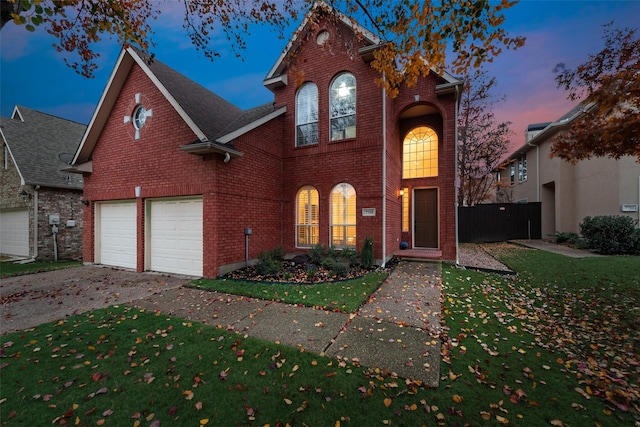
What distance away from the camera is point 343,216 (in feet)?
28.7

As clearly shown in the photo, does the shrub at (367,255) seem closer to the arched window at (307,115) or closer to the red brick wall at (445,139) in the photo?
the red brick wall at (445,139)

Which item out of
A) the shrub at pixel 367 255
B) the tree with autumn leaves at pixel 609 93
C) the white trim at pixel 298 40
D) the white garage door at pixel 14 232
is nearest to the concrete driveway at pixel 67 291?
the shrub at pixel 367 255

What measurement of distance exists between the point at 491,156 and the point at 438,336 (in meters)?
17.7

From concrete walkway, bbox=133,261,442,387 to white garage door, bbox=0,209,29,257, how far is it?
11.5m

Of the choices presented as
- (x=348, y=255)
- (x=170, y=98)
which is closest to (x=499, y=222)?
(x=348, y=255)

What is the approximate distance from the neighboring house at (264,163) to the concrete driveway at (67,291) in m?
0.81

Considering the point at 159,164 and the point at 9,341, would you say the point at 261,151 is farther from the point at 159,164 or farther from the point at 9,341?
the point at 9,341

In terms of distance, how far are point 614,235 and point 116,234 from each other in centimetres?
2024

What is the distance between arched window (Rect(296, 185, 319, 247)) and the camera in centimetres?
917

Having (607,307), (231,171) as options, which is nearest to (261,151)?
(231,171)

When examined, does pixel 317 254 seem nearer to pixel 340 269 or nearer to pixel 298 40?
pixel 340 269

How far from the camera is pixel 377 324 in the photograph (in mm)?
4133

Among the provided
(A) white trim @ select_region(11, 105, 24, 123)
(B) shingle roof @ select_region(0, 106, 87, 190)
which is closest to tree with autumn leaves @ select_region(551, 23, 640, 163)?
(B) shingle roof @ select_region(0, 106, 87, 190)

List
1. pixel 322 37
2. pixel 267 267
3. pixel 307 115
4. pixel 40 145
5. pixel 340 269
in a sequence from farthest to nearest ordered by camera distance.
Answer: pixel 40 145
pixel 307 115
pixel 322 37
pixel 267 267
pixel 340 269
